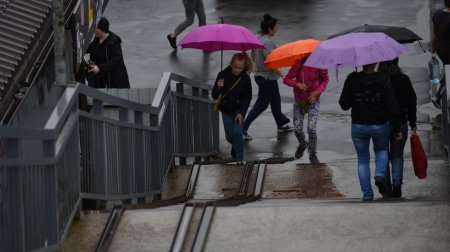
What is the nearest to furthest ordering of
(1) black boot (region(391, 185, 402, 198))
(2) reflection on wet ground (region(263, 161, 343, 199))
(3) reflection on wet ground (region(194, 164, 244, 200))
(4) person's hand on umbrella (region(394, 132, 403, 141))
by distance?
(4) person's hand on umbrella (region(394, 132, 403, 141)) < (1) black boot (region(391, 185, 402, 198)) < (2) reflection on wet ground (region(263, 161, 343, 199)) < (3) reflection on wet ground (region(194, 164, 244, 200))

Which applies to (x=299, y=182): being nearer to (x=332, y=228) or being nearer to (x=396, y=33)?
(x=396, y=33)

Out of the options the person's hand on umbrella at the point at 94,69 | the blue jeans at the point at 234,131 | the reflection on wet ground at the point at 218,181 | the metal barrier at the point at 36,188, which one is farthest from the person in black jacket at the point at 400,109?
the person's hand on umbrella at the point at 94,69

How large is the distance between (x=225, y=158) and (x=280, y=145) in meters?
1.17

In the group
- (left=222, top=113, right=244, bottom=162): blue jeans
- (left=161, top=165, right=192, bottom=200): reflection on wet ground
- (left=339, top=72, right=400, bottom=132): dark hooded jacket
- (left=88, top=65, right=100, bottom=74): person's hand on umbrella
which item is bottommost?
(left=161, top=165, right=192, bottom=200): reflection on wet ground

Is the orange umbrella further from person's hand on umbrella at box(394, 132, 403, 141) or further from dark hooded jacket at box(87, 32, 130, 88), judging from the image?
person's hand on umbrella at box(394, 132, 403, 141)

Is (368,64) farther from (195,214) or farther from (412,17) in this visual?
(412,17)

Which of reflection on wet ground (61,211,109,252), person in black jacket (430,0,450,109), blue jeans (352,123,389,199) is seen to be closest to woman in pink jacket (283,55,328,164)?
person in black jacket (430,0,450,109)

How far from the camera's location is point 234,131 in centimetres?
1502

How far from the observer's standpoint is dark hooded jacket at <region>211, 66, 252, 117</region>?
14500 millimetres

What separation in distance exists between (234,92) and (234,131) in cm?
66

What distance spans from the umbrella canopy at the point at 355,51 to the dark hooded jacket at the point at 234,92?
77.6 inches

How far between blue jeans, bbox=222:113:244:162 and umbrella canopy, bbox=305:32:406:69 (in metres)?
2.45

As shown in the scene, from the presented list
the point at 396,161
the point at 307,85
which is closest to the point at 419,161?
the point at 396,161

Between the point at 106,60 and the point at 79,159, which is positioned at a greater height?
the point at 106,60
